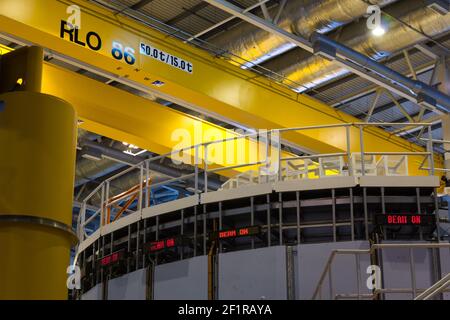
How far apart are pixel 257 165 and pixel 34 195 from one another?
1941 cm

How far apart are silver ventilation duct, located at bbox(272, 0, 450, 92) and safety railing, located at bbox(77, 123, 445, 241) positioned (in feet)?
5.56

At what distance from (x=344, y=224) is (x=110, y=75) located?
8166 mm

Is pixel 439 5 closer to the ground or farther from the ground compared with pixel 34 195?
farther from the ground

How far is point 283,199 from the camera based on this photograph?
15039 mm

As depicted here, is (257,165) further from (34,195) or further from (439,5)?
(34,195)

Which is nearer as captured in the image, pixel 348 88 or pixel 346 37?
pixel 346 37

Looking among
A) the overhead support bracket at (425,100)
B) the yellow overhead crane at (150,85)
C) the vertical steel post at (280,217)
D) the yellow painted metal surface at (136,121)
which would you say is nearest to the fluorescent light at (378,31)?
the overhead support bracket at (425,100)

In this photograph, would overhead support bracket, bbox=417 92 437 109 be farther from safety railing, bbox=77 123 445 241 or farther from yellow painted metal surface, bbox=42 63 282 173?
yellow painted metal surface, bbox=42 63 282 173

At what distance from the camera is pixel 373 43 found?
1995cm

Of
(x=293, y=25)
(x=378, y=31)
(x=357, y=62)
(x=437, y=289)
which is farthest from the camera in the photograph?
(x=357, y=62)

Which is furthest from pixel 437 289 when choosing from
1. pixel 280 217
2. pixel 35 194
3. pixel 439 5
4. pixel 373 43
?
pixel 373 43

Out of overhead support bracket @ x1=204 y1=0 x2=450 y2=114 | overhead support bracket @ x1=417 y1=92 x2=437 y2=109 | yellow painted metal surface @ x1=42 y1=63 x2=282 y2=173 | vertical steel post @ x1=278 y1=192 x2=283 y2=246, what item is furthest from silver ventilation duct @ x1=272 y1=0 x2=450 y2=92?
vertical steel post @ x1=278 y1=192 x2=283 y2=246
